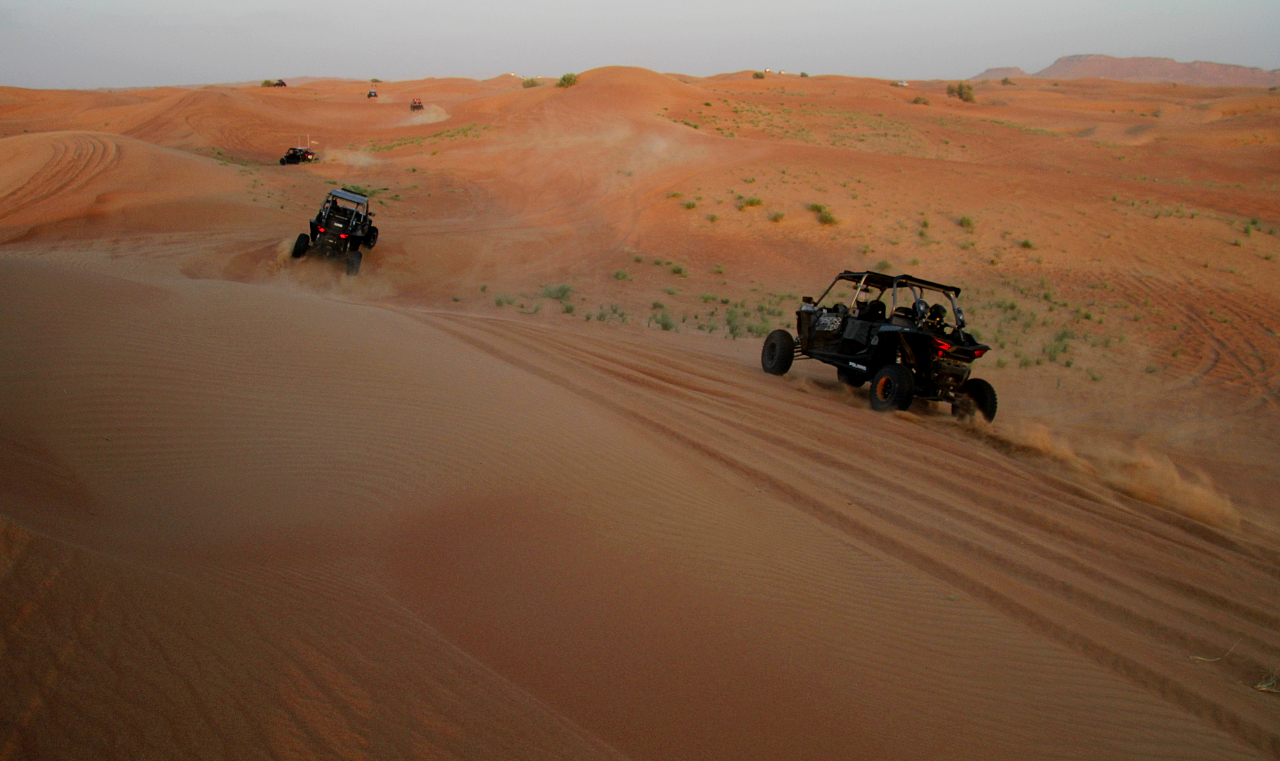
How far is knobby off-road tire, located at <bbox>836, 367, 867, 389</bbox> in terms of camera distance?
33.3 ft

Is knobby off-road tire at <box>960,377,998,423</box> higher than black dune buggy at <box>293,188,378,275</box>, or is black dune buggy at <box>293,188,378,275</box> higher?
black dune buggy at <box>293,188,378,275</box>

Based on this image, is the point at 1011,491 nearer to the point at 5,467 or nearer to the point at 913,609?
the point at 913,609

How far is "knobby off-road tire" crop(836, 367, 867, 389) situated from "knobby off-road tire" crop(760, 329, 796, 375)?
79 centimetres

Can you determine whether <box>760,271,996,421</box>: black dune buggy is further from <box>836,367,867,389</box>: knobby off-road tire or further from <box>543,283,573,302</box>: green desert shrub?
<box>543,283,573,302</box>: green desert shrub

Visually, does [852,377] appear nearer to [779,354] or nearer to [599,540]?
[779,354]

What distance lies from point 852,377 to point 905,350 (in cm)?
149

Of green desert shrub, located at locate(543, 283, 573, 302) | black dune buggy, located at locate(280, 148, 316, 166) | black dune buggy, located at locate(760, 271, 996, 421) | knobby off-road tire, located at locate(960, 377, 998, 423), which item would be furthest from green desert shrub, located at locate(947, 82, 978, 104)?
knobby off-road tire, located at locate(960, 377, 998, 423)

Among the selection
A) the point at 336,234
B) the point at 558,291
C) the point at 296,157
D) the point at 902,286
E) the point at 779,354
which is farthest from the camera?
the point at 296,157

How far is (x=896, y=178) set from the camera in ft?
95.7

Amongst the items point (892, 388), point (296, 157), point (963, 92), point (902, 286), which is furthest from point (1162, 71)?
point (892, 388)

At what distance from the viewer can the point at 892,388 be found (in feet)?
29.5

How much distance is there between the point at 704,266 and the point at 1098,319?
35.6ft

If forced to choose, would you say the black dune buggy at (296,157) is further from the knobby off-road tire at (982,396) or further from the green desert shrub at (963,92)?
the green desert shrub at (963,92)

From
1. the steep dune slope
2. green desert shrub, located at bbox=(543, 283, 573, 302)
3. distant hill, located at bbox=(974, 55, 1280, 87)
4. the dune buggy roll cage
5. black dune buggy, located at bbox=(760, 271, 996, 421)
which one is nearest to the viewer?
the steep dune slope
